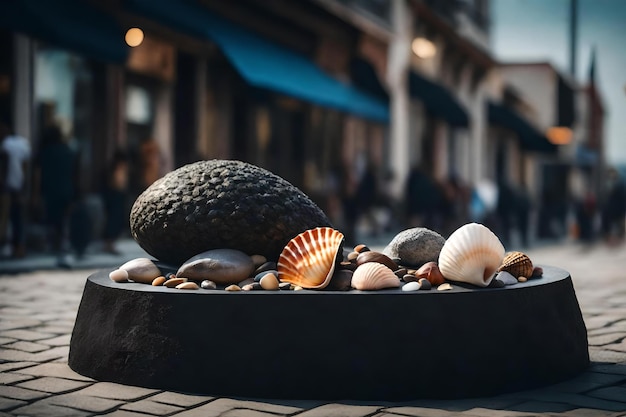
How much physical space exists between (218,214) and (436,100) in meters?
22.7

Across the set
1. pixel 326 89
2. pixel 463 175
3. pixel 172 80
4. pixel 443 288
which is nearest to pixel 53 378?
pixel 443 288

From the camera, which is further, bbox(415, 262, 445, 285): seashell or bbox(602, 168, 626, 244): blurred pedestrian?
bbox(602, 168, 626, 244): blurred pedestrian

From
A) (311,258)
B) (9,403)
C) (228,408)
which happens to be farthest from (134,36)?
(228,408)


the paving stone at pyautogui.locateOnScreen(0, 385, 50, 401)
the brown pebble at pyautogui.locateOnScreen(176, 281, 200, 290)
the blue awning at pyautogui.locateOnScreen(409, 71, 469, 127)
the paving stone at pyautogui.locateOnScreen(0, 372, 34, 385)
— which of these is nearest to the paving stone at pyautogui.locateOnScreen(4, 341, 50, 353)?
the paving stone at pyautogui.locateOnScreen(0, 372, 34, 385)

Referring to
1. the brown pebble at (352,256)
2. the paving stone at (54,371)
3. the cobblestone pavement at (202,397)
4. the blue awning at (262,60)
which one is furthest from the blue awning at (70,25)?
the brown pebble at (352,256)

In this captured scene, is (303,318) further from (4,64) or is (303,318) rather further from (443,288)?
(4,64)

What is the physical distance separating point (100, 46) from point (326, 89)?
22.9 ft

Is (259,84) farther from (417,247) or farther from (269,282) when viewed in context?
(269,282)

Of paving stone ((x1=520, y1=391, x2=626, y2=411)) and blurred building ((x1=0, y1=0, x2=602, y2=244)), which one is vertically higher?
blurred building ((x1=0, y1=0, x2=602, y2=244))

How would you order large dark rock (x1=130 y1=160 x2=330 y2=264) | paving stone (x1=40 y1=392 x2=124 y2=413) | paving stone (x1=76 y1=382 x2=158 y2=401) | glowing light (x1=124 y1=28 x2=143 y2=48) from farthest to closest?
glowing light (x1=124 y1=28 x2=143 y2=48), large dark rock (x1=130 y1=160 x2=330 y2=264), paving stone (x1=76 y1=382 x2=158 y2=401), paving stone (x1=40 y1=392 x2=124 y2=413)

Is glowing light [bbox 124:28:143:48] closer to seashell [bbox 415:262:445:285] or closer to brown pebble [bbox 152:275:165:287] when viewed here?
brown pebble [bbox 152:275:165:287]

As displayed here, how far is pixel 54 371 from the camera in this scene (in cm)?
489

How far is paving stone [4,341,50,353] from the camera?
18.2 ft

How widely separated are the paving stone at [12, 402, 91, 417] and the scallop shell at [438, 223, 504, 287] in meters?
1.79
